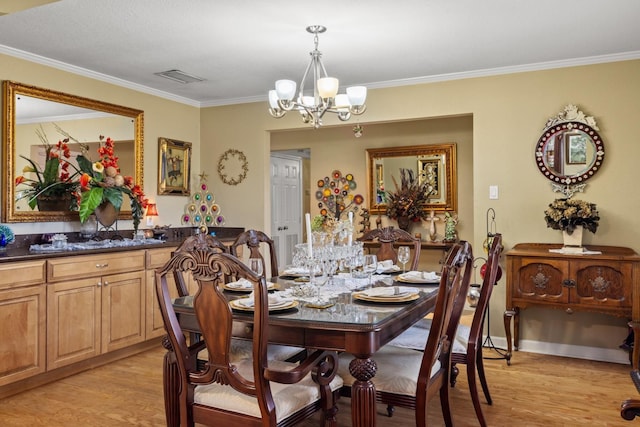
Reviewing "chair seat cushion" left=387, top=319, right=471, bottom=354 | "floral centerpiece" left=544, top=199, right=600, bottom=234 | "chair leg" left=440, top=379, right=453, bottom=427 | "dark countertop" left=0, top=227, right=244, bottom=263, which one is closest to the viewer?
"chair leg" left=440, top=379, right=453, bottom=427

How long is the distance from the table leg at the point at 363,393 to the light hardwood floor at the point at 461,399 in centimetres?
89

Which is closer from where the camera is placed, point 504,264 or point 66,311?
point 66,311

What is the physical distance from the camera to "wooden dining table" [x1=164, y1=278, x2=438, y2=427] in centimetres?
190

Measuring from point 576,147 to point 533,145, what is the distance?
320 mm

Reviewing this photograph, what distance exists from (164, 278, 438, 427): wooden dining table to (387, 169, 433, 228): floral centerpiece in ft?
11.9

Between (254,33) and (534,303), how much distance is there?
112 inches

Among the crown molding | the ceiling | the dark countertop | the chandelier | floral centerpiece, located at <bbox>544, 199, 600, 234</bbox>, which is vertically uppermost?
the ceiling

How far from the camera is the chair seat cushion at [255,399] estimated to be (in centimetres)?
188

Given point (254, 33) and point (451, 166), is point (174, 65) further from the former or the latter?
point (451, 166)

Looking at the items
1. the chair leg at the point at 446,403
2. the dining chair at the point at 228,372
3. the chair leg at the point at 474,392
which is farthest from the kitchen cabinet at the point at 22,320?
the chair leg at the point at 474,392

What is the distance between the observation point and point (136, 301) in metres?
4.02

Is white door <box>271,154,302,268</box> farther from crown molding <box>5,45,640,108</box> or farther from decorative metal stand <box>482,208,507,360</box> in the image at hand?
decorative metal stand <box>482,208,507,360</box>

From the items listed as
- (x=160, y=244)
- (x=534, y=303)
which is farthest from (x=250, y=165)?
(x=534, y=303)

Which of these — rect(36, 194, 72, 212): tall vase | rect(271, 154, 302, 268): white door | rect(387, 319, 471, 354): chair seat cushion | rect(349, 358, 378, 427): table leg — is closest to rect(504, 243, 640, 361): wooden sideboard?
rect(387, 319, 471, 354): chair seat cushion
